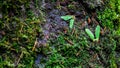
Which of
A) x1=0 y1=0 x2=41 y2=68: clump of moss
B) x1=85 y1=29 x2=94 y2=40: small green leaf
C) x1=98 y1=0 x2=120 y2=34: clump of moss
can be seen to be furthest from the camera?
x1=98 y1=0 x2=120 y2=34: clump of moss

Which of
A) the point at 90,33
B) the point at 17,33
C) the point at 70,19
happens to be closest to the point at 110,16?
the point at 90,33

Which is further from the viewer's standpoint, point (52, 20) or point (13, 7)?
point (52, 20)

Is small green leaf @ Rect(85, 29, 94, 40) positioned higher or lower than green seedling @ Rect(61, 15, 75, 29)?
lower

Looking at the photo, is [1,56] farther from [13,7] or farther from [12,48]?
[13,7]

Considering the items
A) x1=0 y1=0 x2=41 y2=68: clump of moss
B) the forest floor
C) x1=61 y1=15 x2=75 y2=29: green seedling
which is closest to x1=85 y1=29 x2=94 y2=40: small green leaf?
the forest floor

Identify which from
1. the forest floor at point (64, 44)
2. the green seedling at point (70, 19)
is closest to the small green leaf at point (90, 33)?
the forest floor at point (64, 44)

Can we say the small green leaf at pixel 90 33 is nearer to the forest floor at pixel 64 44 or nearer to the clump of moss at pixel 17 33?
the forest floor at pixel 64 44

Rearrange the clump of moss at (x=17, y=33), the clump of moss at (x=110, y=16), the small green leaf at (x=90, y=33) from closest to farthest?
the clump of moss at (x=17, y=33) < the small green leaf at (x=90, y=33) < the clump of moss at (x=110, y=16)

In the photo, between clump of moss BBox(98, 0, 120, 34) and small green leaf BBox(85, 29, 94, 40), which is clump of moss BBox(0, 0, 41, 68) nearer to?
small green leaf BBox(85, 29, 94, 40)

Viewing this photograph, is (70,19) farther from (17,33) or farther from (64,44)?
(17,33)

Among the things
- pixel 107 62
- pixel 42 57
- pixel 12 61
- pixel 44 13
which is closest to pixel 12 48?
pixel 12 61

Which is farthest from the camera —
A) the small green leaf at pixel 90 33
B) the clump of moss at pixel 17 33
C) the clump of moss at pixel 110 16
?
the clump of moss at pixel 110 16
